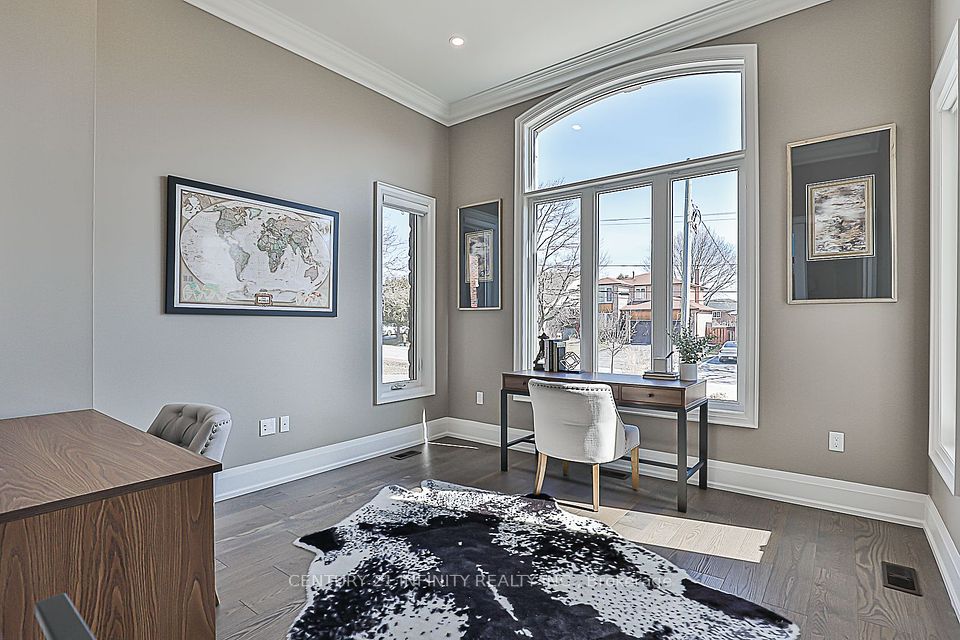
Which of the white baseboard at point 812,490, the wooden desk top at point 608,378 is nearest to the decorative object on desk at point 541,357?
the wooden desk top at point 608,378

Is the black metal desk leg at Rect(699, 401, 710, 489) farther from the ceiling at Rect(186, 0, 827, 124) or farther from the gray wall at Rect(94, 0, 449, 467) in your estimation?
the ceiling at Rect(186, 0, 827, 124)

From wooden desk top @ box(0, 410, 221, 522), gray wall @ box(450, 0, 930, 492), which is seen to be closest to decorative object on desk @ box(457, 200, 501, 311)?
gray wall @ box(450, 0, 930, 492)

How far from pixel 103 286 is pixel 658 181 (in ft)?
11.7

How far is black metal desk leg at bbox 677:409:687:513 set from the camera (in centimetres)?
309

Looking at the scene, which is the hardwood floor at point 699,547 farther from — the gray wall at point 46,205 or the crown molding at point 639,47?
the crown molding at point 639,47

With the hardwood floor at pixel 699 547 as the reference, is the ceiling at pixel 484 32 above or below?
above

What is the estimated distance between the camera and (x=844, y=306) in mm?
3053

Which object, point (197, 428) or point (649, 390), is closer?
point (197, 428)

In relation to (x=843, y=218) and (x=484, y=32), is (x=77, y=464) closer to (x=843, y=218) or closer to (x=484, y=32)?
(x=484, y=32)

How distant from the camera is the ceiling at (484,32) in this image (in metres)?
3.35

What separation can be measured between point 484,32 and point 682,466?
125 inches

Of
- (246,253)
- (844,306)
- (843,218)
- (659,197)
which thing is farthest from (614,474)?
(246,253)

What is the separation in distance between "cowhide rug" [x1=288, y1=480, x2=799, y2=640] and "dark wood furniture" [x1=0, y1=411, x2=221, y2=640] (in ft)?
2.51

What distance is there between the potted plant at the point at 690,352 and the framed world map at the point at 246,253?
2529 mm
